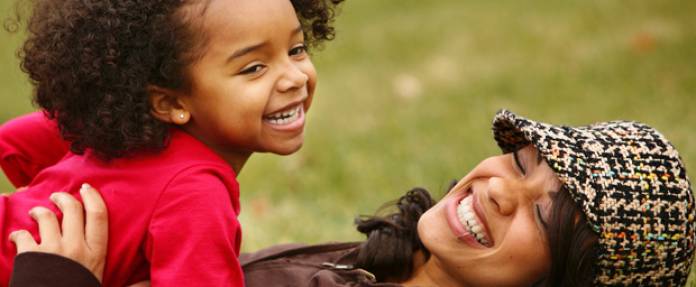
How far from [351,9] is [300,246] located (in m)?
8.01

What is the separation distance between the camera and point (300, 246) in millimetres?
3527

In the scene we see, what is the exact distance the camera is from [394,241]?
3459mm

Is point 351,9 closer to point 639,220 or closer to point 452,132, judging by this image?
point 452,132

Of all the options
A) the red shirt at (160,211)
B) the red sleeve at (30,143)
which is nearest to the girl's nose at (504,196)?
the red shirt at (160,211)

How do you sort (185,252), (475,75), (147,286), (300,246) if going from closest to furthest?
(185,252) → (147,286) → (300,246) → (475,75)

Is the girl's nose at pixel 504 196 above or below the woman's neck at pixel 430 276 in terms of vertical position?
above

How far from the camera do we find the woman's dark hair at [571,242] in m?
2.90

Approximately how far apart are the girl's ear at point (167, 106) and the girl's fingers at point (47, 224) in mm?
450

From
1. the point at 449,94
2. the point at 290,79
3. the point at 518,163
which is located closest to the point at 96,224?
the point at 290,79

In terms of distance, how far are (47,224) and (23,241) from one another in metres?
0.09

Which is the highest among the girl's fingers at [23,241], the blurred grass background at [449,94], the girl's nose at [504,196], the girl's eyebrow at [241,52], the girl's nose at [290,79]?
the girl's eyebrow at [241,52]

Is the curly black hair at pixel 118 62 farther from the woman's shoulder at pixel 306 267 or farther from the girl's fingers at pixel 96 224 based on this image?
the woman's shoulder at pixel 306 267

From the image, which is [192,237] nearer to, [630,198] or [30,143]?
[30,143]

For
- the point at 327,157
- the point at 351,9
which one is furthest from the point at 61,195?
the point at 351,9
